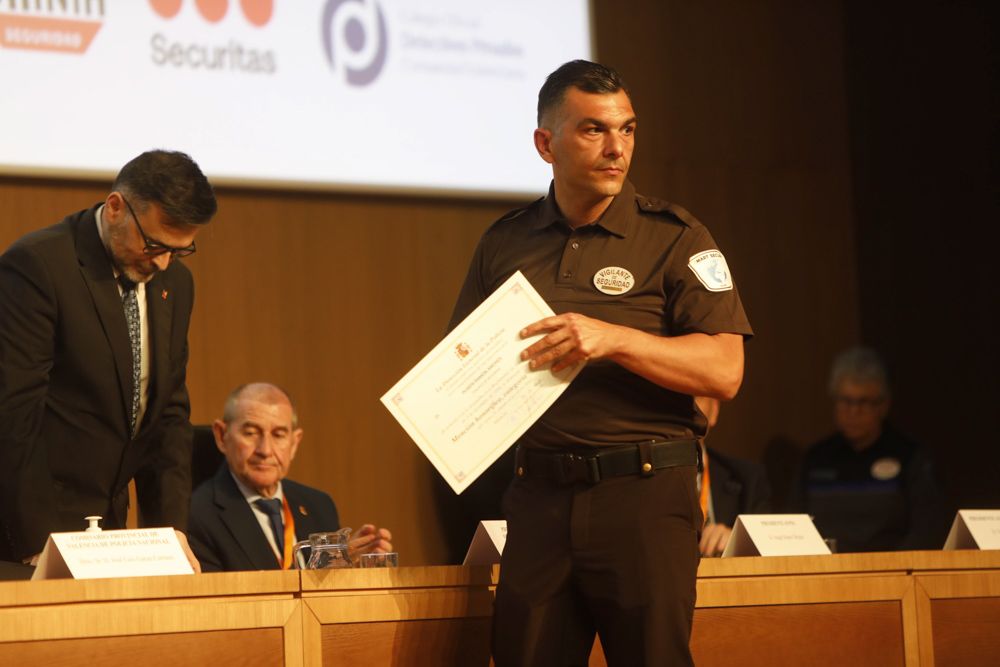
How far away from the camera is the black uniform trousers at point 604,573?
2.14 meters

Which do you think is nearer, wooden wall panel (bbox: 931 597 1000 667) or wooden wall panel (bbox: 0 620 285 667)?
wooden wall panel (bbox: 0 620 285 667)

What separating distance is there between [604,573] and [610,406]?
0.28 m

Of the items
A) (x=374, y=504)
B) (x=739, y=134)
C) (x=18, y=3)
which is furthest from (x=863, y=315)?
(x=18, y=3)

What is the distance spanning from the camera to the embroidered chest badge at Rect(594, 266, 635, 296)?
228 centimetres

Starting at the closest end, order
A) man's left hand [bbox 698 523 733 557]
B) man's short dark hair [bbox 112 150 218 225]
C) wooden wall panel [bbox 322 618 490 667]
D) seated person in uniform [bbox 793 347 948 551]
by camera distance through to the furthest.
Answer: wooden wall panel [bbox 322 618 490 667] < man's short dark hair [bbox 112 150 218 225] < man's left hand [bbox 698 523 733 557] < seated person in uniform [bbox 793 347 948 551]

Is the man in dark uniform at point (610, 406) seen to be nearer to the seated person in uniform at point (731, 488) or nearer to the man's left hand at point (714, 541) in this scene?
the man's left hand at point (714, 541)

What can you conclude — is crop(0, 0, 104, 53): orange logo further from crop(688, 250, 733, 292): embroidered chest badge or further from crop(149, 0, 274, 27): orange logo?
crop(688, 250, 733, 292): embroidered chest badge

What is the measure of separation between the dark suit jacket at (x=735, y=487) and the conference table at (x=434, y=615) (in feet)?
5.16

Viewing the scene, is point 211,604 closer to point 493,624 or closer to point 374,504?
point 493,624

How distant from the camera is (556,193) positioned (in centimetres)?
244

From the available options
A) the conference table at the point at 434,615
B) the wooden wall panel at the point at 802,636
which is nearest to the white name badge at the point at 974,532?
the conference table at the point at 434,615

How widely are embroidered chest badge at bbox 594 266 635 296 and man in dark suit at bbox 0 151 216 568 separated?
0.92 m

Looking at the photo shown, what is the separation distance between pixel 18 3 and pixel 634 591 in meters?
2.90

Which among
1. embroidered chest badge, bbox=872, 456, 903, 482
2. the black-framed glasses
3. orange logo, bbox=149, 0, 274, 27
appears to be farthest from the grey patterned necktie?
embroidered chest badge, bbox=872, 456, 903, 482
